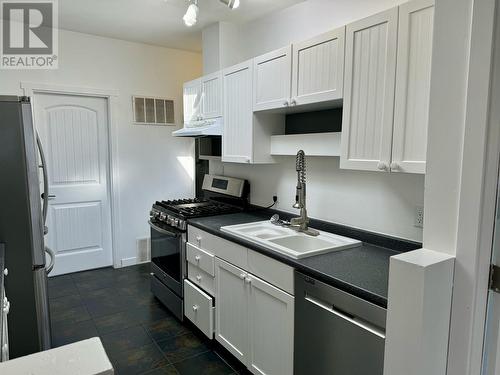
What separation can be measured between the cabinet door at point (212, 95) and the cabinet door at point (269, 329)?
1.59 metres

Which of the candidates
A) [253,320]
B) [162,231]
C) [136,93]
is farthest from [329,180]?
[136,93]

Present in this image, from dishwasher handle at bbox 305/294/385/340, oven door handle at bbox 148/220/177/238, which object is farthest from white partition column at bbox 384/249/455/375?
oven door handle at bbox 148/220/177/238

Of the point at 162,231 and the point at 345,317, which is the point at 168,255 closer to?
the point at 162,231

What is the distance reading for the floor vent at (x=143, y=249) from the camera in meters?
4.23

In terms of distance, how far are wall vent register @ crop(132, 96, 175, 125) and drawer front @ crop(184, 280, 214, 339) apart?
2.20 meters

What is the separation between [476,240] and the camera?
118 centimetres

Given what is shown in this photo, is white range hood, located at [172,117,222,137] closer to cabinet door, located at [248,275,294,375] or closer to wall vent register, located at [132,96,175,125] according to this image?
wall vent register, located at [132,96,175,125]

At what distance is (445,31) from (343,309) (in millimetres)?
1157

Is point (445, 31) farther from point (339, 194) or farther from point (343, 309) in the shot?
point (339, 194)

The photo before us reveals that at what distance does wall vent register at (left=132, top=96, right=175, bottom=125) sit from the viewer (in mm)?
4047

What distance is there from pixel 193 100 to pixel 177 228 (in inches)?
52.3

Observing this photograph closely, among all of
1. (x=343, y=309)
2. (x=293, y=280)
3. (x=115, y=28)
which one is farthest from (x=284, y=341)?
(x=115, y=28)

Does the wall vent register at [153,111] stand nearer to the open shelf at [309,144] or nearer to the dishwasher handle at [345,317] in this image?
the open shelf at [309,144]

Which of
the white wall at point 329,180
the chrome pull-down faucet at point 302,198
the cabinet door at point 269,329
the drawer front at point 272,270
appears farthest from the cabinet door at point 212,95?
the cabinet door at point 269,329
